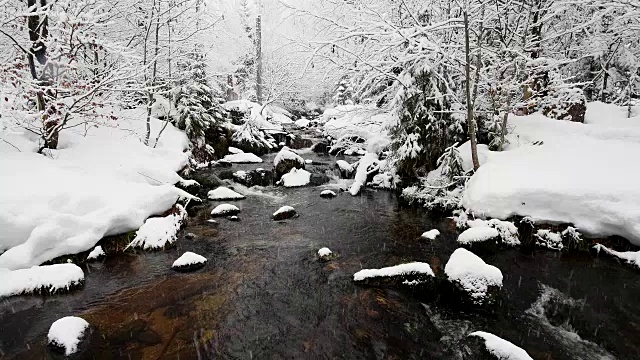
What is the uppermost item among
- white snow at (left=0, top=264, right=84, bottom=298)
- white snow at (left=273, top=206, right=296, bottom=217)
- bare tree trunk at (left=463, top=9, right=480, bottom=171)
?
bare tree trunk at (left=463, top=9, right=480, bottom=171)

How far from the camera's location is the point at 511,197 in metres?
8.91

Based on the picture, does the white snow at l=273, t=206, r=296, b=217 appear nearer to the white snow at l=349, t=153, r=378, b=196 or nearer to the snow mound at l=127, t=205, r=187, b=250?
the snow mound at l=127, t=205, r=187, b=250

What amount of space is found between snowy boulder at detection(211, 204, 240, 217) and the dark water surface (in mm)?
1656

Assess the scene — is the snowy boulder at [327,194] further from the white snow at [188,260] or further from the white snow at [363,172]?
the white snow at [188,260]

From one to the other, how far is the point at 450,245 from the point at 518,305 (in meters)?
2.41

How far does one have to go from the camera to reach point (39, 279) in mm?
6297

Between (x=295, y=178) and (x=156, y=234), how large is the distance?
269 inches

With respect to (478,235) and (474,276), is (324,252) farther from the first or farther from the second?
(478,235)

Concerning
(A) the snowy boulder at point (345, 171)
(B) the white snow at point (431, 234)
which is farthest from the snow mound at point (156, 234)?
(A) the snowy boulder at point (345, 171)

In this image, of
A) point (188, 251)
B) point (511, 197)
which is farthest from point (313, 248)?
point (511, 197)

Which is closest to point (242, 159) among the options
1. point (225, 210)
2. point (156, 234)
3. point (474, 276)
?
point (225, 210)

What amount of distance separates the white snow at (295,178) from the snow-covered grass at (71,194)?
14.1 feet

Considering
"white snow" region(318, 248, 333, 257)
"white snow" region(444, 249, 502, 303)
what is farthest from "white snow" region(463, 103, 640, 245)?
"white snow" region(318, 248, 333, 257)

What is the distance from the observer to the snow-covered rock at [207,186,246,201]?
477 inches
